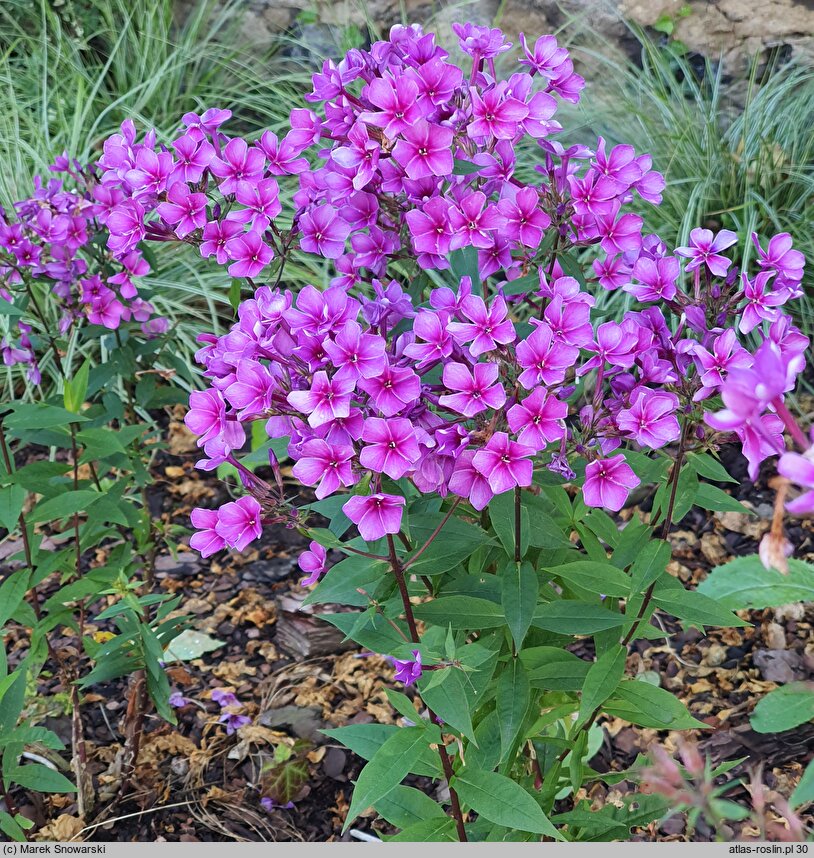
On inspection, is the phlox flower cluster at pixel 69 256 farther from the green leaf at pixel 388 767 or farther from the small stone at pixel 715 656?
the small stone at pixel 715 656

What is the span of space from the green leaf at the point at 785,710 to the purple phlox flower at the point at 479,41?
100 cm

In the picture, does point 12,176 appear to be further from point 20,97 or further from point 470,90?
point 470,90

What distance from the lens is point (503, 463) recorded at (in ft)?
3.71

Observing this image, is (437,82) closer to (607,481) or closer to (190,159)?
(190,159)

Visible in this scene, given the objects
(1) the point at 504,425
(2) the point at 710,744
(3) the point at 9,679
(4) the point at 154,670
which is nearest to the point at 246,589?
(4) the point at 154,670

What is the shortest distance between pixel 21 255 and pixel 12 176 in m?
2.27

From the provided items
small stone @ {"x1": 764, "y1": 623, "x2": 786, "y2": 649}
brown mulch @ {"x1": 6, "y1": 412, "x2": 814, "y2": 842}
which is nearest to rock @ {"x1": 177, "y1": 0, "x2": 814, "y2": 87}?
brown mulch @ {"x1": 6, "y1": 412, "x2": 814, "y2": 842}

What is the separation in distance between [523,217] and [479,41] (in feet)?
1.11

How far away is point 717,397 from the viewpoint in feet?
4.03

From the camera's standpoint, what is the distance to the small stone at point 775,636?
2.34 metres

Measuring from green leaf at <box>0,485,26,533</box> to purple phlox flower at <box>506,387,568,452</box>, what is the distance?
37.7 inches

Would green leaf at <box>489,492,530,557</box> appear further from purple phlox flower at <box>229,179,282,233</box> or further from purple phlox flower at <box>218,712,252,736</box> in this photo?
purple phlox flower at <box>218,712,252,736</box>

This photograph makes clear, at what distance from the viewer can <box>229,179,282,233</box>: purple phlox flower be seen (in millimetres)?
1401

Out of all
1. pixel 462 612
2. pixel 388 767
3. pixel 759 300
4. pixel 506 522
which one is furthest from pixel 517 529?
pixel 759 300
